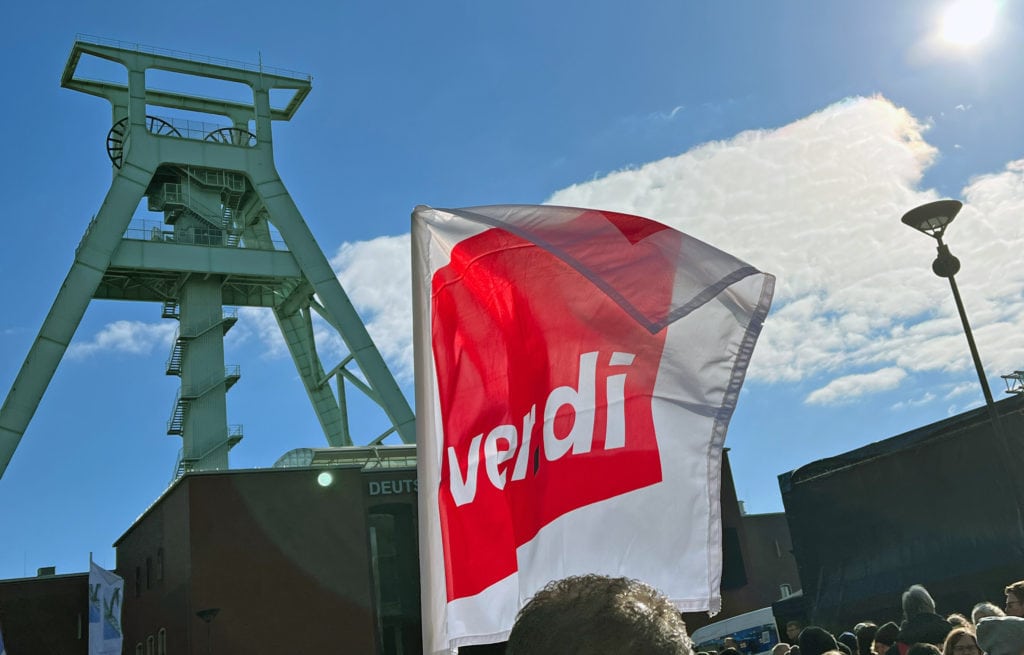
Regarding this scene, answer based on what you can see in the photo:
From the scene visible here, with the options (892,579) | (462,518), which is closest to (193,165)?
(892,579)

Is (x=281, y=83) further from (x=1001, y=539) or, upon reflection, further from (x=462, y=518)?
A: (x=462, y=518)

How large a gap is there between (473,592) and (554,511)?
1.61 ft

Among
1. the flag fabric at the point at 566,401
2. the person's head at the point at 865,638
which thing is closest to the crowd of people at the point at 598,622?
the flag fabric at the point at 566,401

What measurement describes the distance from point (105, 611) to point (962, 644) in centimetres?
2424

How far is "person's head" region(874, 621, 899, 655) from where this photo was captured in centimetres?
→ 765

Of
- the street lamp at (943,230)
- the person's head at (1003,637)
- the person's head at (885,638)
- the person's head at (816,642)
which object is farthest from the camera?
the street lamp at (943,230)

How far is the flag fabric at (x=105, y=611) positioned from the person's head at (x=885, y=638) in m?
21.4

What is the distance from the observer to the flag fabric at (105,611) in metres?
24.6

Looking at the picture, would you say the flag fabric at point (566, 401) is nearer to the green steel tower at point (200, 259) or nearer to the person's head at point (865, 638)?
the person's head at point (865, 638)

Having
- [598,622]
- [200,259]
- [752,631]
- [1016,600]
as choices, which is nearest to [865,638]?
[1016,600]

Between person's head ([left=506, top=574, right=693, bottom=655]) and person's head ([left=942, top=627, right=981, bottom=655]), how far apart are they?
436 centimetres

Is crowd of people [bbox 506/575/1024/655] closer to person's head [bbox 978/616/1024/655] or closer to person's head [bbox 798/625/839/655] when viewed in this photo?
person's head [bbox 978/616/1024/655]

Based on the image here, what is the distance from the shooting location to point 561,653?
1738 millimetres

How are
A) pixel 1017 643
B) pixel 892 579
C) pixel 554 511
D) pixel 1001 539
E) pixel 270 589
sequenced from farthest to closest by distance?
pixel 270 589 < pixel 892 579 < pixel 1001 539 < pixel 1017 643 < pixel 554 511
